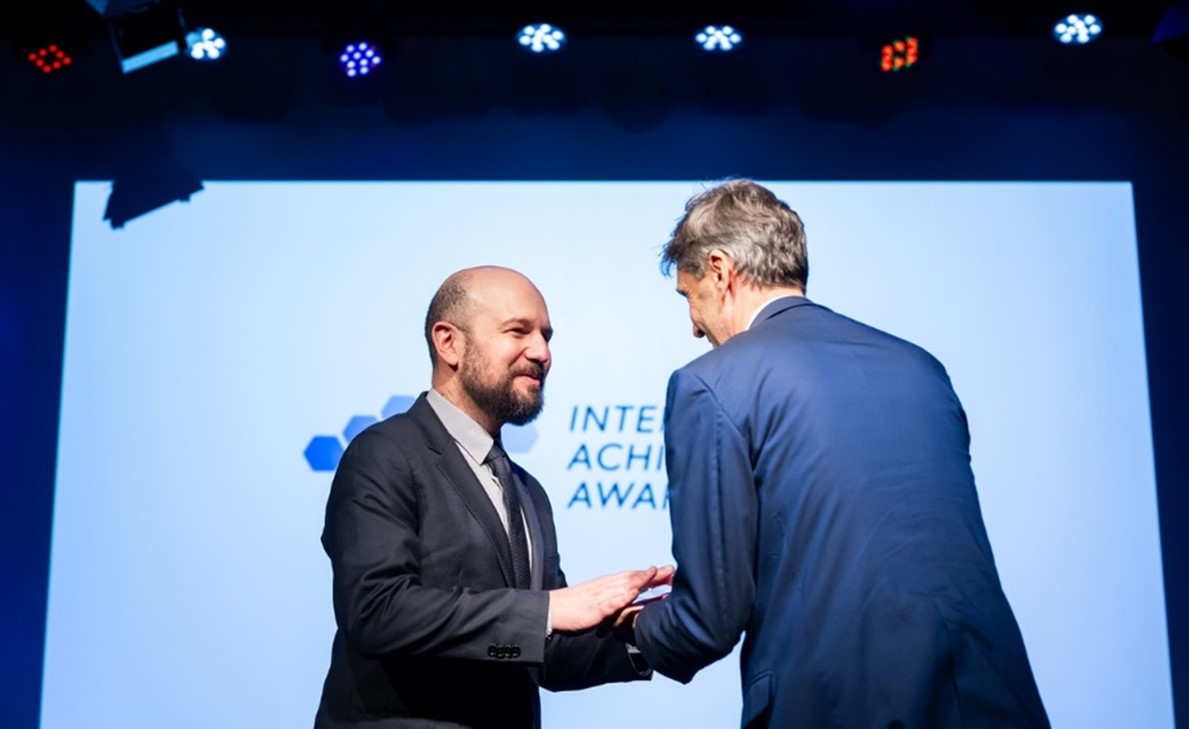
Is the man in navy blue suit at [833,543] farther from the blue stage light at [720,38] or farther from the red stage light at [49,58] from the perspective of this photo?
the red stage light at [49,58]

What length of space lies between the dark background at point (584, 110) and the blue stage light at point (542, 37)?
8 centimetres

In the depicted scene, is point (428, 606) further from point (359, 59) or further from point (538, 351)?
point (359, 59)

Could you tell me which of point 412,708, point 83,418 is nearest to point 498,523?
point 412,708

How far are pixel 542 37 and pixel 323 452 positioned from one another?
6.02ft

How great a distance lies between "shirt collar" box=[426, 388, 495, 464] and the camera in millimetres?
2756

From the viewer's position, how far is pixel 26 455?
4699mm

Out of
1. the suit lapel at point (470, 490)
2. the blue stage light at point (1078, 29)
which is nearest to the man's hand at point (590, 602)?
the suit lapel at point (470, 490)

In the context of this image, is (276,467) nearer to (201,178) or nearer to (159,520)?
(159,520)

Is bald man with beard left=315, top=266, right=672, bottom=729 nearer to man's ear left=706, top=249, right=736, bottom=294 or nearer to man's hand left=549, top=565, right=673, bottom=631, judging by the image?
man's hand left=549, top=565, right=673, bottom=631

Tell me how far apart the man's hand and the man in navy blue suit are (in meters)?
0.24

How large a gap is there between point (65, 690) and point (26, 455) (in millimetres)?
912

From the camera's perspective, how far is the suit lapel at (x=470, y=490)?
2582 millimetres

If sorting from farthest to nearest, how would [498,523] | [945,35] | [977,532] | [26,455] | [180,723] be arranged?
1. [945,35]
2. [26,455]
3. [180,723]
4. [498,523]
5. [977,532]

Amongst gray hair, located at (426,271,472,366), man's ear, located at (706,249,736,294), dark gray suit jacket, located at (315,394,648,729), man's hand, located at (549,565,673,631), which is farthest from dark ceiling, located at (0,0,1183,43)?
man's hand, located at (549,565,673,631)
